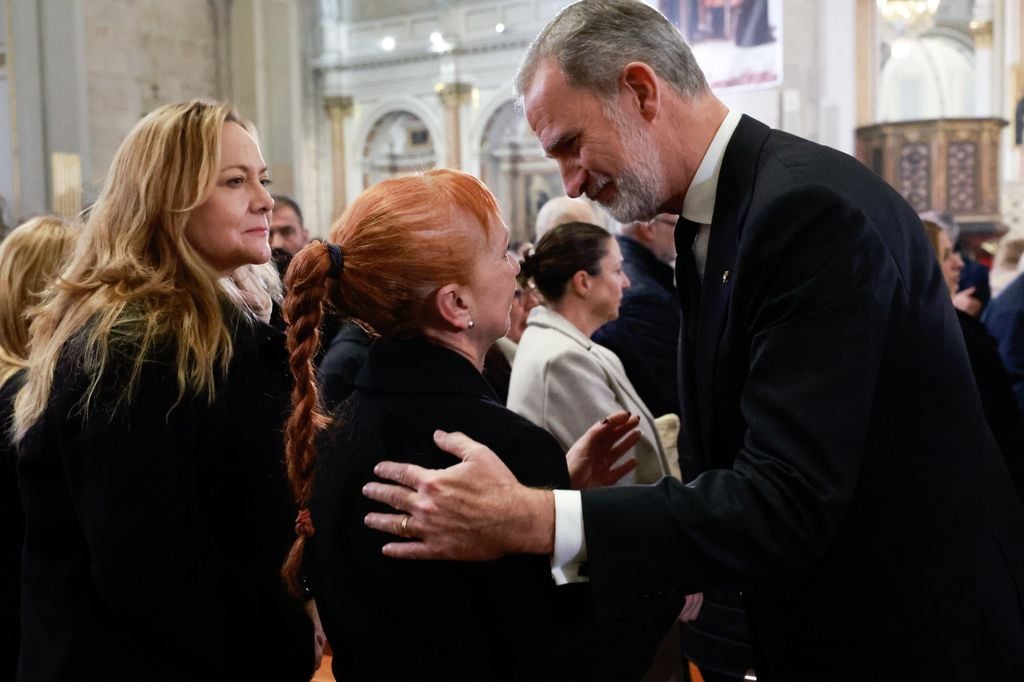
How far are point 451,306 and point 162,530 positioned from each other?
771 mm

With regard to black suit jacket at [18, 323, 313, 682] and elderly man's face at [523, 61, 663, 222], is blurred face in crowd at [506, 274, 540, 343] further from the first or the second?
elderly man's face at [523, 61, 663, 222]

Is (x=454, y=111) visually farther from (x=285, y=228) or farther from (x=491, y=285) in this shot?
(x=491, y=285)

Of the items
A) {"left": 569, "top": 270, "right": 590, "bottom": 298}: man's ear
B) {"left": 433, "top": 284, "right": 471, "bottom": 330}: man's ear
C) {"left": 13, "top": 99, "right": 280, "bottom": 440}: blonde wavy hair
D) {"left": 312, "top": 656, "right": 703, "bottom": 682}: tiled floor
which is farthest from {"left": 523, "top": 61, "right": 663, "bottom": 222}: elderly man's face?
{"left": 312, "top": 656, "right": 703, "bottom": 682}: tiled floor

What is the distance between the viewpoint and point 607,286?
12.0ft

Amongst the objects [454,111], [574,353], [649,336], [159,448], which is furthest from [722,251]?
[454,111]

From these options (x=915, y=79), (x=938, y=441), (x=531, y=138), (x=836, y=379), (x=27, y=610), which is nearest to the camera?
(x=836, y=379)

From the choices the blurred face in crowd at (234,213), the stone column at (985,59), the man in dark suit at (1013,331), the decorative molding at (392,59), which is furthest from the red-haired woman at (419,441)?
the stone column at (985,59)

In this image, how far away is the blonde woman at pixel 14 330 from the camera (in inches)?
105

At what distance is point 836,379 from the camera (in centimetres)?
148

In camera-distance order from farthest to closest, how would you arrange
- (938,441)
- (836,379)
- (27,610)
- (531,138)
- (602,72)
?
(531,138), (27,610), (602,72), (938,441), (836,379)

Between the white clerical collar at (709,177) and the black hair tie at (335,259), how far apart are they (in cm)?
65

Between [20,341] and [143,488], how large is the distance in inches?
38.8

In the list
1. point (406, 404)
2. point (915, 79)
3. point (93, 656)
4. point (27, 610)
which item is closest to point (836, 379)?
point (406, 404)

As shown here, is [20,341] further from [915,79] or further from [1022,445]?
[915,79]
